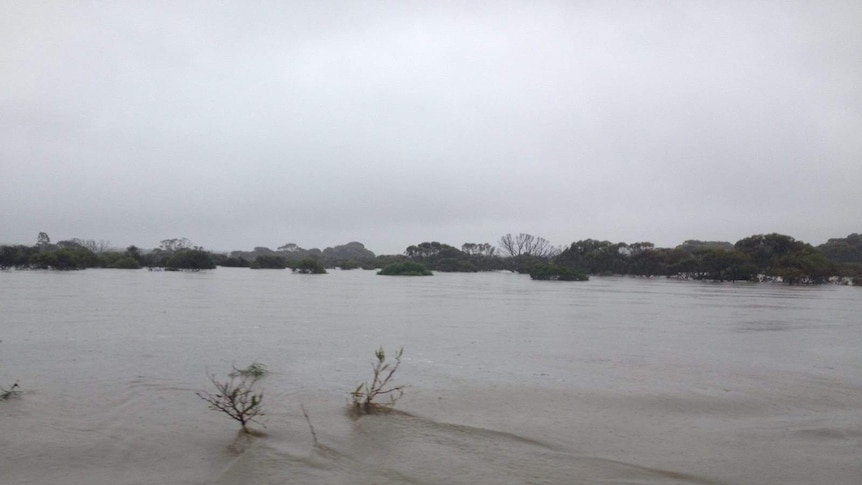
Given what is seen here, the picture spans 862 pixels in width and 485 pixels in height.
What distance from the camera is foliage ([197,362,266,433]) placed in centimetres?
369

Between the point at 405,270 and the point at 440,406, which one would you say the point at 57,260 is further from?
the point at 440,406

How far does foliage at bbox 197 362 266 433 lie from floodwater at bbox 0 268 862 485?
11 centimetres

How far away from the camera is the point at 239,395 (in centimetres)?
429

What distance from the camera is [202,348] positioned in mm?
6637

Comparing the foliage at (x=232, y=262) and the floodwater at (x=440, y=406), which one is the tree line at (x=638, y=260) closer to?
the foliage at (x=232, y=262)

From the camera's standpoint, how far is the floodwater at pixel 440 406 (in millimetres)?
3162

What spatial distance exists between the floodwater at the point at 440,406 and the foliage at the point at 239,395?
11 centimetres

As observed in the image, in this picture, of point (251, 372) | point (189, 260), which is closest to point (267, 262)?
point (189, 260)

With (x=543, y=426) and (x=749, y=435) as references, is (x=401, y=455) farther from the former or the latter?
(x=749, y=435)

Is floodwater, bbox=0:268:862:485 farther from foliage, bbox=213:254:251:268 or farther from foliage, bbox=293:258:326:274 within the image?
foliage, bbox=213:254:251:268

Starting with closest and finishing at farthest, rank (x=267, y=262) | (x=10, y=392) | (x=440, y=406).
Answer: (x=10, y=392), (x=440, y=406), (x=267, y=262)

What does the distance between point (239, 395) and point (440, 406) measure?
1.72 m

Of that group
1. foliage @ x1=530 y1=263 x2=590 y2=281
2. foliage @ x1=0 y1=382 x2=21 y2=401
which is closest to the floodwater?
foliage @ x1=0 y1=382 x2=21 y2=401

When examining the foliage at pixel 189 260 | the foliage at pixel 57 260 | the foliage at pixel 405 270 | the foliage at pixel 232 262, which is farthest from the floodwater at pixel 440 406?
the foliage at pixel 232 262
